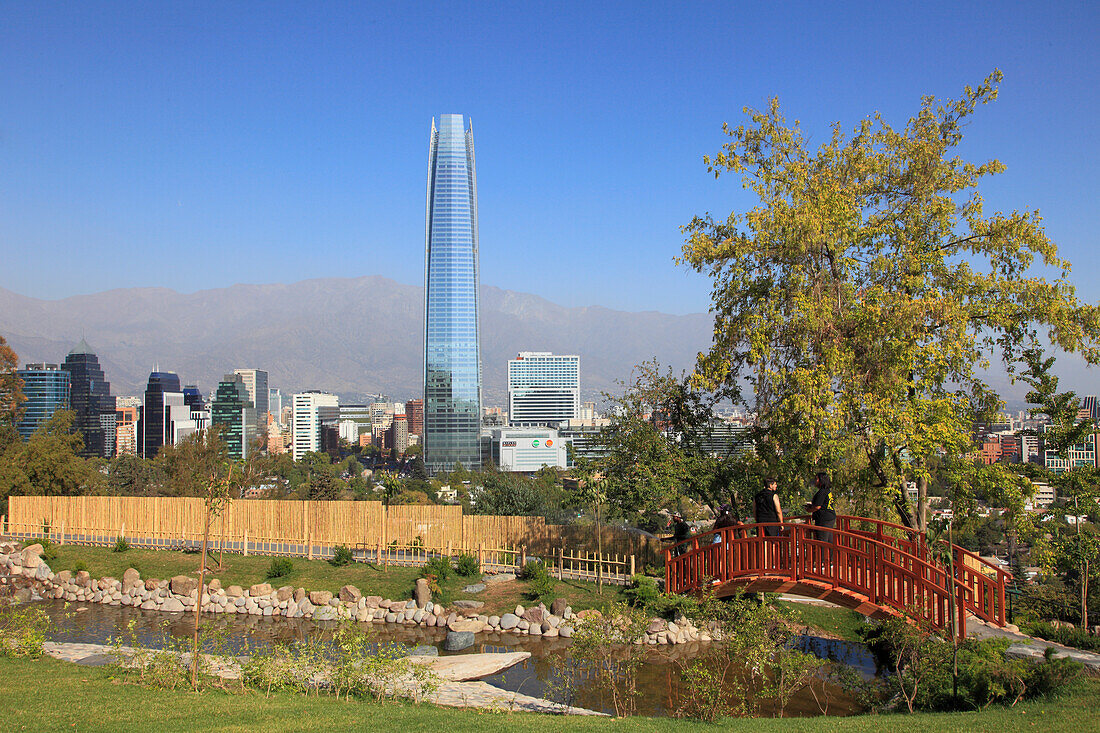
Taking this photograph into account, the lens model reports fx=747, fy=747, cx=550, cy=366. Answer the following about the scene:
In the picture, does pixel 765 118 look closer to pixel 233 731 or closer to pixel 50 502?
pixel 233 731

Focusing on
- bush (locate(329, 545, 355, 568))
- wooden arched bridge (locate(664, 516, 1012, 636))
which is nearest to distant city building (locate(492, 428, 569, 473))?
bush (locate(329, 545, 355, 568))

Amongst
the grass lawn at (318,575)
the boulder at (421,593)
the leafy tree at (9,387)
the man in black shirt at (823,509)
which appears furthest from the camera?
the leafy tree at (9,387)

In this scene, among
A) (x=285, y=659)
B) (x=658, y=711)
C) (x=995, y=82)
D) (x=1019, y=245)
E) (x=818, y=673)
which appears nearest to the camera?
(x=285, y=659)

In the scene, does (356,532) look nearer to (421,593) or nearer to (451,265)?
(421,593)

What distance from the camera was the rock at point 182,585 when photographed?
19359 millimetres

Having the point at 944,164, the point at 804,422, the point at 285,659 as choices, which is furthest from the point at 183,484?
the point at 944,164

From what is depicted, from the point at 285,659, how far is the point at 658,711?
5.32 meters

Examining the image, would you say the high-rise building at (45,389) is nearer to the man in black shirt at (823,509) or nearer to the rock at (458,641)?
the rock at (458,641)

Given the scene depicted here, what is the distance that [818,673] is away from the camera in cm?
1276

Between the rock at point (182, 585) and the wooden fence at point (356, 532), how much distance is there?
1.15 metres

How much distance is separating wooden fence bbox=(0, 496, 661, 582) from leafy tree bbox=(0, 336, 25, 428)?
14485 mm

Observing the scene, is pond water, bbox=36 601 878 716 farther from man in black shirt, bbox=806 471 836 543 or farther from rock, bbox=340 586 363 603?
man in black shirt, bbox=806 471 836 543

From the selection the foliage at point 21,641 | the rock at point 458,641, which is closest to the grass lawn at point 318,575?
the rock at point 458,641

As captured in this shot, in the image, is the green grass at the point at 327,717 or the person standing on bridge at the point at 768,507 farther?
the person standing on bridge at the point at 768,507
